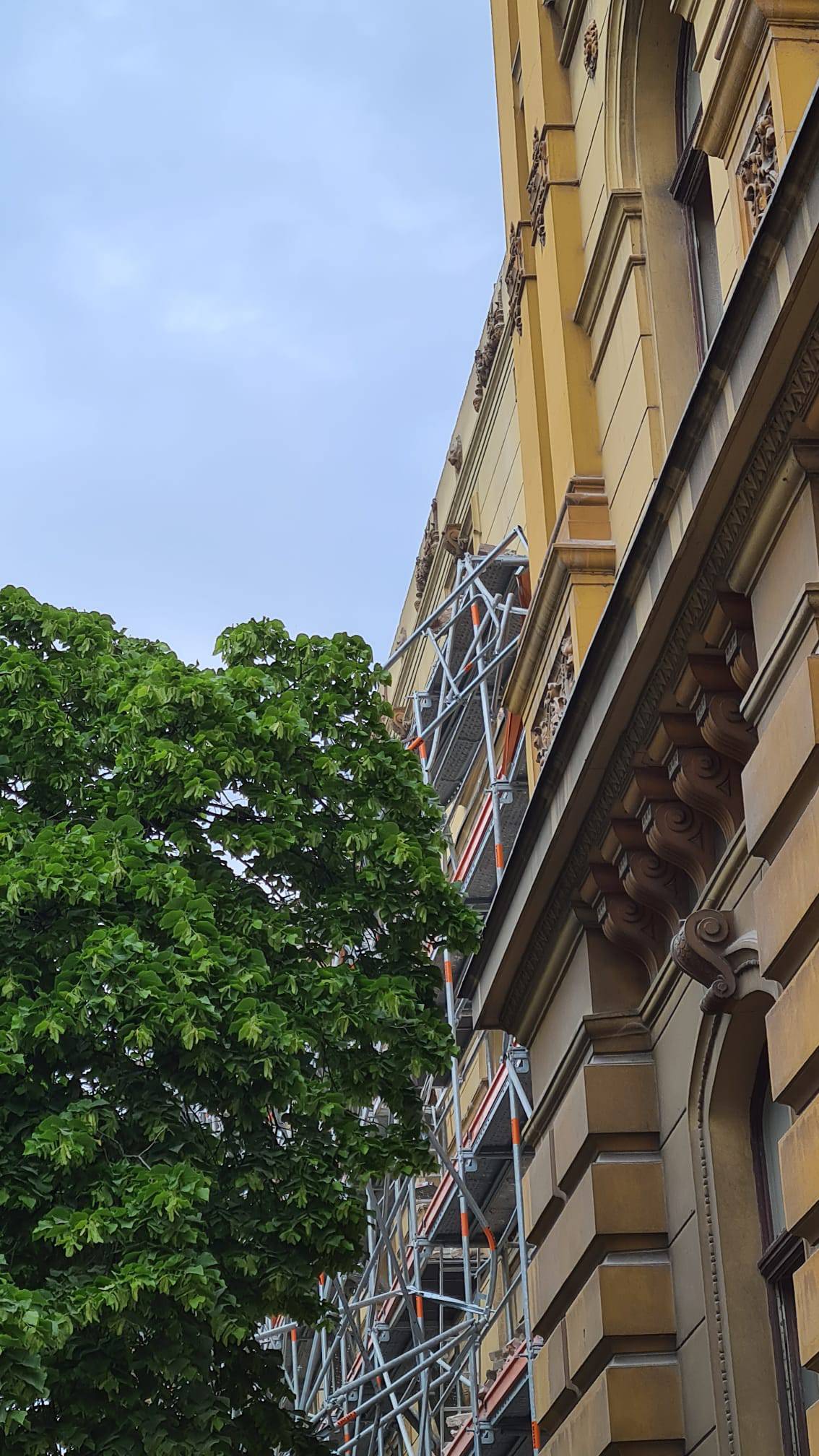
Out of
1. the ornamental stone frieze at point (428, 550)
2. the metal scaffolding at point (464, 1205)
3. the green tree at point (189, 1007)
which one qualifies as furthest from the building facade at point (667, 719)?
the ornamental stone frieze at point (428, 550)

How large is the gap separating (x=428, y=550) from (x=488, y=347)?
4.07 metres

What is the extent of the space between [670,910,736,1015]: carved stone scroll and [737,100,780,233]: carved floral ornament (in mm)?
3411

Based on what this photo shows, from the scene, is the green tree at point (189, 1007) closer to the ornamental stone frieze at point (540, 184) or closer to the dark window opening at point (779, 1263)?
the ornamental stone frieze at point (540, 184)

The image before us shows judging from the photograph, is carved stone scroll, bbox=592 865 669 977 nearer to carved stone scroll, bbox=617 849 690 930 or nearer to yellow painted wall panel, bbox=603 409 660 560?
carved stone scroll, bbox=617 849 690 930

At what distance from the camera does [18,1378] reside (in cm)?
1048

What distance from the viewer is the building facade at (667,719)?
744 centimetres

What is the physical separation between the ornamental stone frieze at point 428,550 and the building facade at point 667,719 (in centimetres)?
991

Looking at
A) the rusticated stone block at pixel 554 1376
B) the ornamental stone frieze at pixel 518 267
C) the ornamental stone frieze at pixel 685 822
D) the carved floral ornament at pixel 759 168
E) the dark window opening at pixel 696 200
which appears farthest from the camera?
the ornamental stone frieze at pixel 518 267

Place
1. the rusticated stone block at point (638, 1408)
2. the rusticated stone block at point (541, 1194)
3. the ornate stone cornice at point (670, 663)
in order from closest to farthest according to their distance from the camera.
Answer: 1. the ornate stone cornice at point (670, 663)
2. the rusticated stone block at point (638, 1408)
3. the rusticated stone block at point (541, 1194)

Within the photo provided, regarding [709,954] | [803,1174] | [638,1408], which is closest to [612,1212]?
[638,1408]

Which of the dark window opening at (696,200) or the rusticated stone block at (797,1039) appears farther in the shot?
the dark window opening at (696,200)

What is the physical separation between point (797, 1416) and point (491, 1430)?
1153 cm

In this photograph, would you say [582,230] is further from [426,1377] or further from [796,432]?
[426,1377]

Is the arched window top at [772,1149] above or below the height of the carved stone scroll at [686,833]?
below
